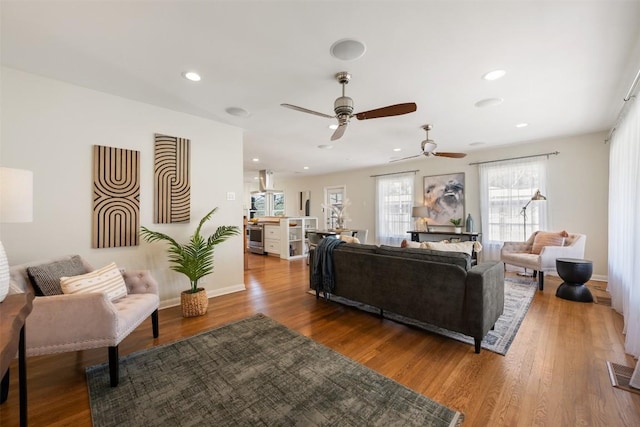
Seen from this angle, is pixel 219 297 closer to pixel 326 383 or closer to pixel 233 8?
pixel 326 383

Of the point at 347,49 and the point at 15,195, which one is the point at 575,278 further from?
the point at 15,195

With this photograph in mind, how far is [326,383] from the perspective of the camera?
1.82 meters

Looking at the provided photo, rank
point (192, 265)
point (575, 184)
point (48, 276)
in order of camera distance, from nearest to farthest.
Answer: point (48, 276)
point (192, 265)
point (575, 184)

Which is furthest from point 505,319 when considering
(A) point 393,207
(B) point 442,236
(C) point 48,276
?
(A) point 393,207

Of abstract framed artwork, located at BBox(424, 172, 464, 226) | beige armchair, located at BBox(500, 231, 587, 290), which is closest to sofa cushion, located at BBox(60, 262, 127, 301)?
beige armchair, located at BBox(500, 231, 587, 290)

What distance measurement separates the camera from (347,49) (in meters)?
2.02

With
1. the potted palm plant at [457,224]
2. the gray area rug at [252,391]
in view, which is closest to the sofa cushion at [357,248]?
the gray area rug at [252,391]

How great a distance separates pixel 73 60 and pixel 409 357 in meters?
3.87

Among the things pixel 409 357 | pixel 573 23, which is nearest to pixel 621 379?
pixel 409 357

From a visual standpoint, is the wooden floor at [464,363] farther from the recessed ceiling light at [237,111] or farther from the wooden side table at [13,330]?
the recessed ceiling light at [237,111]

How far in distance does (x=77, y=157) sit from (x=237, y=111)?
1.76 m

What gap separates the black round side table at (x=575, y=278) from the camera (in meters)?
3.36

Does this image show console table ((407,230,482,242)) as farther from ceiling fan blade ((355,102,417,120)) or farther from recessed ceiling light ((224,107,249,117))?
recessed ceiling light ((224,107,249,117))

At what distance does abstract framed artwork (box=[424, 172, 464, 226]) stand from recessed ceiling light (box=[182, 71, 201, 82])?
17.9ft
